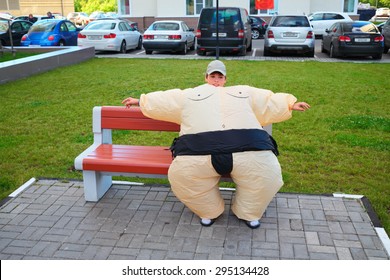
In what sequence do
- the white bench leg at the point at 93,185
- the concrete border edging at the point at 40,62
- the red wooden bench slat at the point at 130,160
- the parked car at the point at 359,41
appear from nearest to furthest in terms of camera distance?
the red wooden bench slat at the point at 130,160 < the white bench leg at the point at 93,185 < the concrete border edging at the point at 40,62 < the parked car at the point at 359,41

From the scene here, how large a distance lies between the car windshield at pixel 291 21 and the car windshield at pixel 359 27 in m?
1.38

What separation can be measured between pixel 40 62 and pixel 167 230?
10.5m

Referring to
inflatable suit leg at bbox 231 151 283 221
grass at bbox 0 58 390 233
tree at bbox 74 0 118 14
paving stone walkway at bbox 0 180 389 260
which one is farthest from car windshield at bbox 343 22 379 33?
tree at bbox 74 0 118 14

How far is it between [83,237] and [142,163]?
87 centimetres

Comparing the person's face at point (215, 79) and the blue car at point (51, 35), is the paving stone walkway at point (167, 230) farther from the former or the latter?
the blue car at point (51, 35)

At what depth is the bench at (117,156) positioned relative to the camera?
15.0ft

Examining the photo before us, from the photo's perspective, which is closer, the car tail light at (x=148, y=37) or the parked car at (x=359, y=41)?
the parked car at (x=359, y=41)

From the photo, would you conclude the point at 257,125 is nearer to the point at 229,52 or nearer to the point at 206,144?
the point at 206,144

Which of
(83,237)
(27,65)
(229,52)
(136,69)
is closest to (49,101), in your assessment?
(27,65)

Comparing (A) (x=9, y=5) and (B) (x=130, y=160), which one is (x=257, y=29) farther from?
(A) (x=9, y=5)

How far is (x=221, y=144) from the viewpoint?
13.3 ft

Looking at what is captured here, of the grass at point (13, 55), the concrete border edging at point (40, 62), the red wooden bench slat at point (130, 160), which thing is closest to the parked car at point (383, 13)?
Answer: the concrete border edging at point (40, 62)

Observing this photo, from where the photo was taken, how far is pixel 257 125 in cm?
422

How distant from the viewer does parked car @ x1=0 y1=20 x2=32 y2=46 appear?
2138cm
